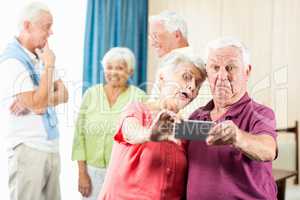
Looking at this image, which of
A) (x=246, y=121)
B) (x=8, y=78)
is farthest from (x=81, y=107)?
(x=246, y=121)

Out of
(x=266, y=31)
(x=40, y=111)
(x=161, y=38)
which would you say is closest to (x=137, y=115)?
(x=161, y=38)

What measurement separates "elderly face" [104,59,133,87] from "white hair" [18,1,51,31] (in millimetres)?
264

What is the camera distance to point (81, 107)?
1179 mm

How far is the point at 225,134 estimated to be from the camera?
0.69 m

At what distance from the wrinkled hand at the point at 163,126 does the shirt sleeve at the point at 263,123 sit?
168mm

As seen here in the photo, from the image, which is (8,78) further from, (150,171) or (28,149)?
(150,171)

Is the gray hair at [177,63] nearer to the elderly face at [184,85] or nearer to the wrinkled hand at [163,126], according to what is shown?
the elderly face at [184,85]

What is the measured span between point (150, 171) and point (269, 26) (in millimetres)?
A: 727

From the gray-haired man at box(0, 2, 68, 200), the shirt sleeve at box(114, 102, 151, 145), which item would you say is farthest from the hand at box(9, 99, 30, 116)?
the shirt sleeve at box(114, 102, 151, 145)

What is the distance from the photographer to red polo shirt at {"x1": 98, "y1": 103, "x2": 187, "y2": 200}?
821mm

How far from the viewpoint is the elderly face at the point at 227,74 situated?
2.54 feet

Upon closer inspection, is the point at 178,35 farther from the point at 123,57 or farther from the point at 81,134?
the point at 81,134

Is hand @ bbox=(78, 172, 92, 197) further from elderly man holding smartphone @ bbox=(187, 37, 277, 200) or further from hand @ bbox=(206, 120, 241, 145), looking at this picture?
hand @ bbox=(206, 120, 241, 145)

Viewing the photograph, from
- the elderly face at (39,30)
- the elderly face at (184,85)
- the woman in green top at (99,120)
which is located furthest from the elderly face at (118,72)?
the elderly face at (184,85)
